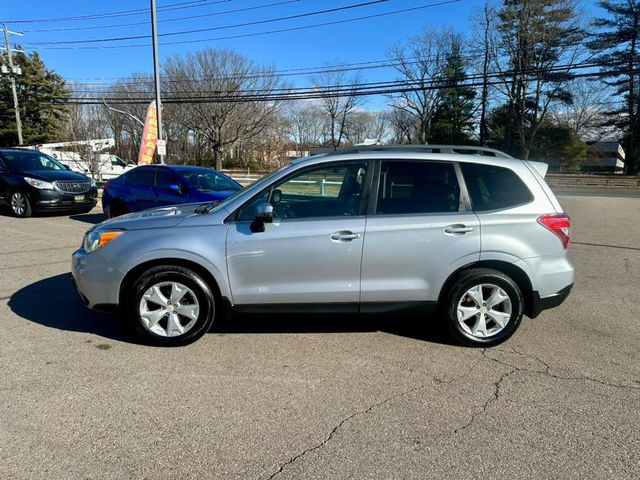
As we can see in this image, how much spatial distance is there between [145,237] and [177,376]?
1243mm

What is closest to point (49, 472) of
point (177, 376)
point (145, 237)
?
point (177, 376)

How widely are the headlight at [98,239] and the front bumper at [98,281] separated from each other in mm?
70

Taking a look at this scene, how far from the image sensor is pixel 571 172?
51.5 metres

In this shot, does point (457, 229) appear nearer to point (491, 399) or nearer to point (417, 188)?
point (417, 188)

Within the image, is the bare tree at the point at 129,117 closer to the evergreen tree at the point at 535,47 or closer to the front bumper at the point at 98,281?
the evergreen tree at the point at 535,47

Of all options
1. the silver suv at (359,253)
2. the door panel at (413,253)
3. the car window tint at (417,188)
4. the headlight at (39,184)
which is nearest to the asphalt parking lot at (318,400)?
the silver suv at (359,253)

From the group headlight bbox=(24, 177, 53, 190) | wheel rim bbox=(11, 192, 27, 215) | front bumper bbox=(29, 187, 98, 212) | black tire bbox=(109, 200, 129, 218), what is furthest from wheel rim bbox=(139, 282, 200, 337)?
wheel rim bbox=(11, 192, 27, 215)

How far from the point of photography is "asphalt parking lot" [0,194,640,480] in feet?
8.34

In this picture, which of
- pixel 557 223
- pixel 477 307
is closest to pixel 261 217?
pixel 477 307

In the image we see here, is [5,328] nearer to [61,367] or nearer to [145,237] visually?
[61,367]

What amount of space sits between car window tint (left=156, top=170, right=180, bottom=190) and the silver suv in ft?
16.8

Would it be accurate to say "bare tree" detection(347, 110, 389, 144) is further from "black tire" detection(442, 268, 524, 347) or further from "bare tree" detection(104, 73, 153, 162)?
"black tire" detection(442, 268, 524, 347)

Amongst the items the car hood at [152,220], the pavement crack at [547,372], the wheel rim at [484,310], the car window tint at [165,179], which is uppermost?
the car window tint at [165,179]

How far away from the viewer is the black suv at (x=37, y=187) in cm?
1146
